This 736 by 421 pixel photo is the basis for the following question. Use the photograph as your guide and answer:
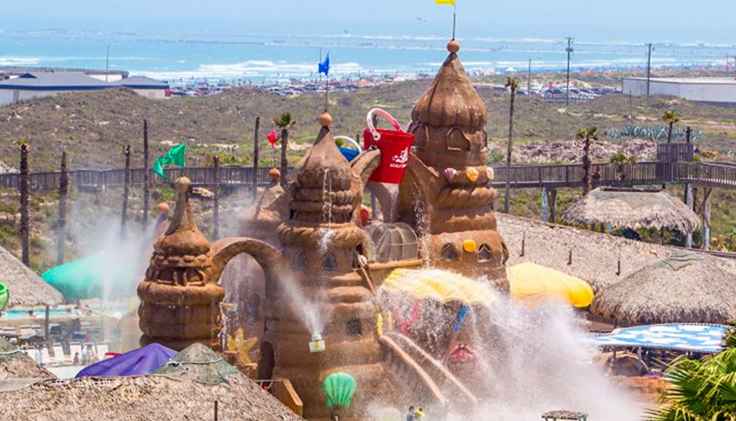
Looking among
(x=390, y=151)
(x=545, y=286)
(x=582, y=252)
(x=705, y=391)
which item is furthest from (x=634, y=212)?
(x=705, y=391)

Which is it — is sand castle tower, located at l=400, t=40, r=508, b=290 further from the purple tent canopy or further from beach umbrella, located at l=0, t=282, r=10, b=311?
beach umbrella, located at l=0, t=282, r=10, b=311

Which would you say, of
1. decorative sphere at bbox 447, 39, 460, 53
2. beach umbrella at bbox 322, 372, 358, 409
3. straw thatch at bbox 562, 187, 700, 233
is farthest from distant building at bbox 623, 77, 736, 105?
beach umbrella at bbox 322, 372, 358, 409

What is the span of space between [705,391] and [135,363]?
11.8 metres

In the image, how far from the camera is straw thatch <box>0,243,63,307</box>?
43.1m

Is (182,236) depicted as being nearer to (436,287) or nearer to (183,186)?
(183,186)

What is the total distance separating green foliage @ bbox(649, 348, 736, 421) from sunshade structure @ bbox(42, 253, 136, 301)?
28720mm

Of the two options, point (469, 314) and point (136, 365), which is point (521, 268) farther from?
point (136, 365)

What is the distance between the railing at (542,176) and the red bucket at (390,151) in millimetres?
28941

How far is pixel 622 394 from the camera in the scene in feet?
116

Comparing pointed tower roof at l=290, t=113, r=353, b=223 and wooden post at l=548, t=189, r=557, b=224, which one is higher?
pointed tower roof at l=290, t=113, r=353, b=223

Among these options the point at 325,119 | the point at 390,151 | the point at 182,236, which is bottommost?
the point at 182,236

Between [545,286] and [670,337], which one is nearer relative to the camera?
[670,337]

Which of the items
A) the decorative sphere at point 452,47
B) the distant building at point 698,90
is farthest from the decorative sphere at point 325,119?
the distant building at point 698,90

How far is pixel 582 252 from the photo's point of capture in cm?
5066
